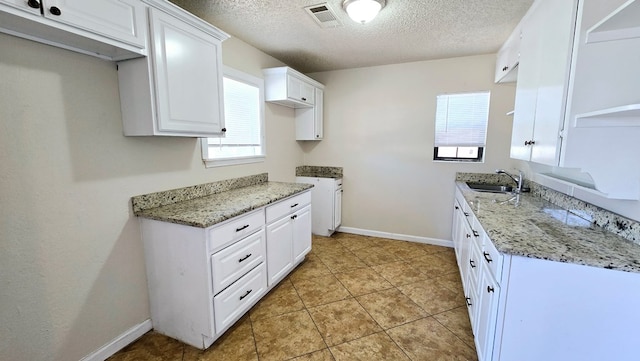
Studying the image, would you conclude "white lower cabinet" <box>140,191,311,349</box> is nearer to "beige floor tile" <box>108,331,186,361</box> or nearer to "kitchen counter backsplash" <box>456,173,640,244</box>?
"beige floor tile" <box>108,331,186,361</box>

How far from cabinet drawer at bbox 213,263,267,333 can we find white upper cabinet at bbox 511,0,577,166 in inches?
85.0

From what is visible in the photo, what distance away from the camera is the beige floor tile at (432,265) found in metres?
2.85

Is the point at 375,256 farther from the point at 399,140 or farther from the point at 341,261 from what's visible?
the point at 399,140

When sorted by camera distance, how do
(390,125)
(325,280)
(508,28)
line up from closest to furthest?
1. (508,28)
2. (325,280)
3. (390,125)

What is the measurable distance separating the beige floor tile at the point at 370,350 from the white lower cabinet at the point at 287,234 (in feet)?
2.86

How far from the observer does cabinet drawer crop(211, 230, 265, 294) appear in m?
1.76

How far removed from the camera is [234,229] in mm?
1897

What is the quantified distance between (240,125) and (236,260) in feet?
4.98

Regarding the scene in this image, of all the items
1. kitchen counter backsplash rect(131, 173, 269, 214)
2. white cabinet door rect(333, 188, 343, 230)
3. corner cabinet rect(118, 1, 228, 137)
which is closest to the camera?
corner cabinet rect(118, 1, 228, 137)

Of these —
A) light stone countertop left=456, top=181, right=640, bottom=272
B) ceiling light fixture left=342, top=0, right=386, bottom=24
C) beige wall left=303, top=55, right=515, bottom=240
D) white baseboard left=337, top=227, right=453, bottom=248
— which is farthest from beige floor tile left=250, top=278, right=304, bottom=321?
ceiling light fixture left=342, top=0, right=386, bottom=24

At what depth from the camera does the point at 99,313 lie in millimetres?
1690

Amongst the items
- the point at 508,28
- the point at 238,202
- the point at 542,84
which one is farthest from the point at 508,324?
the point at 508,28

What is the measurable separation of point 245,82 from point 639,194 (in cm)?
305

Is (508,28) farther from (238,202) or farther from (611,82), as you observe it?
(238,202)
